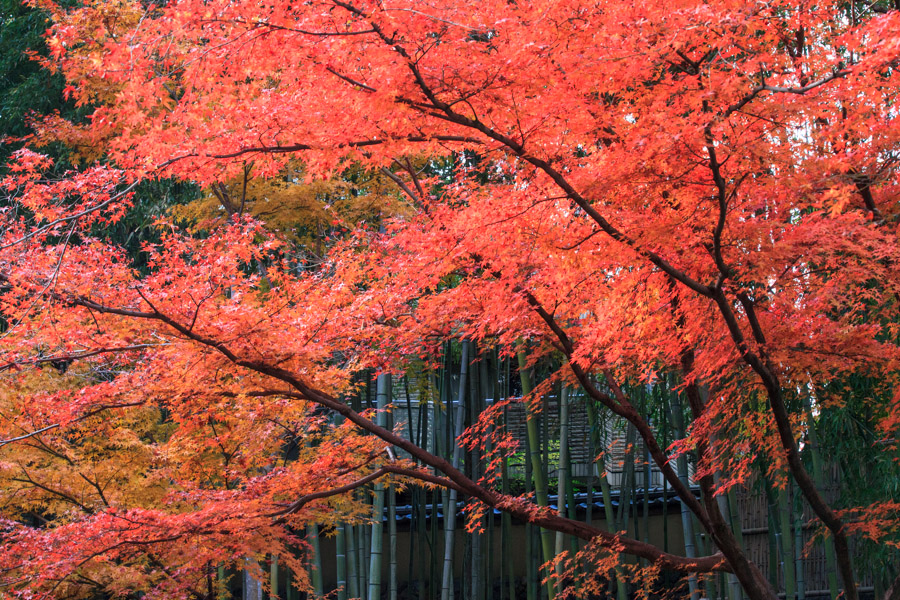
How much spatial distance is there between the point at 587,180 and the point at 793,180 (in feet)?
3.08

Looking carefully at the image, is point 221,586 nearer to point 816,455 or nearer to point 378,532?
point 378,532

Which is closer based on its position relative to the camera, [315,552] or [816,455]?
[816,455]

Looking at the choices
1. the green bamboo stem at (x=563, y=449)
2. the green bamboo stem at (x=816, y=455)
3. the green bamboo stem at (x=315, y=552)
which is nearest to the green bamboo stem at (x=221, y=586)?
the green bamboo stem at (x=315, y=552)

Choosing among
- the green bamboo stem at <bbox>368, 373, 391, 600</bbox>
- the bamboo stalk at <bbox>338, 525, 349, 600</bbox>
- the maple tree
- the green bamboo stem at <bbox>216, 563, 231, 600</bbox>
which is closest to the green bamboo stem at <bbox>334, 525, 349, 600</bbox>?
the bamboo stalk at <bbox>338, 525, 349, 600</bbox>

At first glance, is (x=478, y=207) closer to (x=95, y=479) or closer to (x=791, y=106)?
(x=791, y=106)

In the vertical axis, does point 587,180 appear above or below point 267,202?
below

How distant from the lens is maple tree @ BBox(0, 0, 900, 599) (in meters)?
3.43

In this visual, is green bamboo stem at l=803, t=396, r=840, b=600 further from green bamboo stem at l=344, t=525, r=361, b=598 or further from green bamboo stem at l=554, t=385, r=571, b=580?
green bamboo stem at l=344, t=525, r=361, b=598

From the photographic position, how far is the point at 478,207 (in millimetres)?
4457

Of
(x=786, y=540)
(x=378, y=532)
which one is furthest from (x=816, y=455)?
(x=378, y=532)

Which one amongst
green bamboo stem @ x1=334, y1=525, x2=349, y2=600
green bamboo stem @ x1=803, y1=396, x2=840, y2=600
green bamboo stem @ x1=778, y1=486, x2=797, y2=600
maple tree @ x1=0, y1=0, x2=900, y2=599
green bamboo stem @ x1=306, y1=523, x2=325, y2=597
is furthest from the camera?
green bamboo stem @ x1=334, y1=525, x2=349, y2=600

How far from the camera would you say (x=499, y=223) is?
13.8 feet

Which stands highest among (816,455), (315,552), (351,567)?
(816,455)

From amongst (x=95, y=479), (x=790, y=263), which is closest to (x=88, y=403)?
(x=95, y=479)
